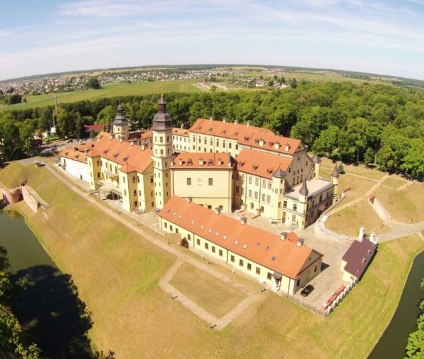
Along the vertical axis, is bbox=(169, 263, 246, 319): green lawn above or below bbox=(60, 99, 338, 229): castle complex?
below

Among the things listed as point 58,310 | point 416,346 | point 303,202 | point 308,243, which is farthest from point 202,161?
point 416,346

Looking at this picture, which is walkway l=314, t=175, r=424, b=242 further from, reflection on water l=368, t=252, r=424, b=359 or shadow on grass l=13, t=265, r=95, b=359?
shadow on grass l=13, t=265, r=95, b=359

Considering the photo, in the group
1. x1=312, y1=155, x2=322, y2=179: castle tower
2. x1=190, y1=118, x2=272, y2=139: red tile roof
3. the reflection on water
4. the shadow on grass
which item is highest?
x1=190, y1=118, x2=272, y2=139: red tile roof

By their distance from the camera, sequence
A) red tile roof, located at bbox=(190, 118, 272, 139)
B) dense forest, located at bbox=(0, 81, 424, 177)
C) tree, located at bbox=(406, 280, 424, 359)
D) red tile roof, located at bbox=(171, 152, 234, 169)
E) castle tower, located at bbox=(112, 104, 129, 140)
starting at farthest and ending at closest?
dense forest, located at bbox=(0, 81, 424, 177) → red tile roof, located at bbox=(190, 118, 272, 139) → castle tower, located at bbox=(112, 104, 129, 140) → red tile roof, located at bbox=(171, 152, 234, 169) → tree, located at bbox=(406, 280, 424, 359)

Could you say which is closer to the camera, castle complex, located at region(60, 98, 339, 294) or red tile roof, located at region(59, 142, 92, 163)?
castle complex, located at region(60, 98, 339, 294)

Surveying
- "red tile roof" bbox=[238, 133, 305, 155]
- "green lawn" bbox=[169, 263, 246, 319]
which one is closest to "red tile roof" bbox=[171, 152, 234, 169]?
"red tile roof" bbox=[238, 133, 305, 155]

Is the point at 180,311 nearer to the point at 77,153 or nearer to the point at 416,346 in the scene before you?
the point at 416,346

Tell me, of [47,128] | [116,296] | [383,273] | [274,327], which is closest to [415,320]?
[383,273]

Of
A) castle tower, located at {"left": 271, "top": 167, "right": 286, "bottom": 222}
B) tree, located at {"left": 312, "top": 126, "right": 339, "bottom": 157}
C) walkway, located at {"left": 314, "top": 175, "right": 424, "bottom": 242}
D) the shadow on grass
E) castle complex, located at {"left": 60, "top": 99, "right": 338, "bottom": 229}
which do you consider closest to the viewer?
the shadow on grass
